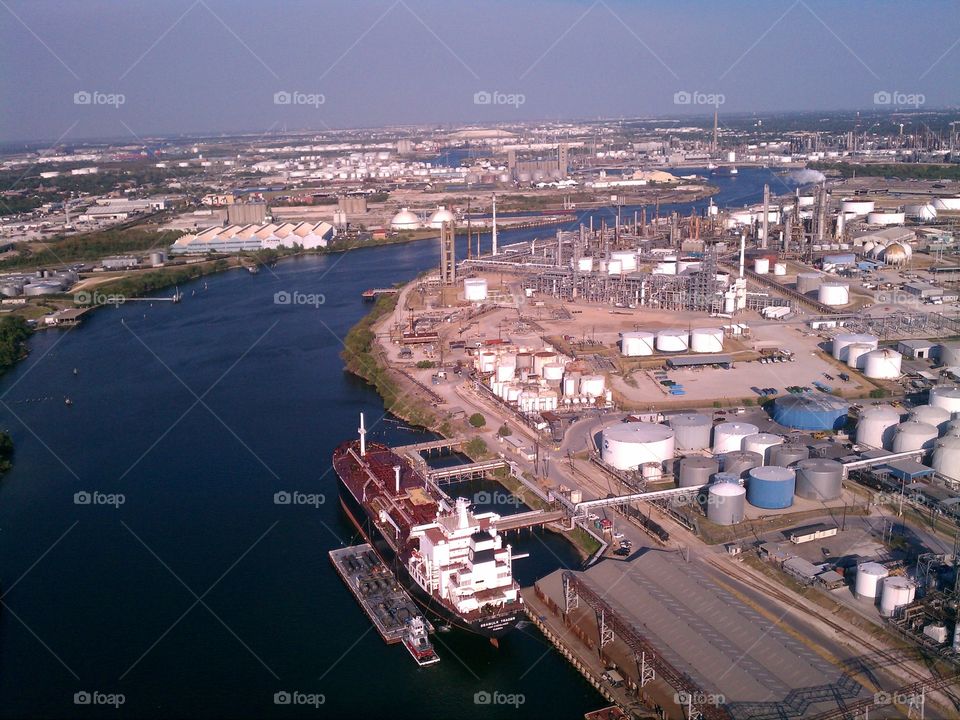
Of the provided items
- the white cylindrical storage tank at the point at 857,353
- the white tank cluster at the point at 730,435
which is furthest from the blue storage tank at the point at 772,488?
the white cylindrical storage tank at the point at 857,353

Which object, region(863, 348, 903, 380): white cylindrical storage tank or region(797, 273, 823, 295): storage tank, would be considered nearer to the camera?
region(863, 348, 903, 380): white cylindrical storage tank

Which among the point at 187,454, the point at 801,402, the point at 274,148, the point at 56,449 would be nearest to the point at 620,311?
the point at 801,402

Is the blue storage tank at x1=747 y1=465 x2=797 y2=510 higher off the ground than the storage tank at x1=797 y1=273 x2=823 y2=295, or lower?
lower

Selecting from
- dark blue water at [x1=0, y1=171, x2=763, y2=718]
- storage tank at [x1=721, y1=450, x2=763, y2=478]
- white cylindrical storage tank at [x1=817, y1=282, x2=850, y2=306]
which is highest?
white cylindrical storage tank at [x1=817, y1=282, x2=850, y2=306]

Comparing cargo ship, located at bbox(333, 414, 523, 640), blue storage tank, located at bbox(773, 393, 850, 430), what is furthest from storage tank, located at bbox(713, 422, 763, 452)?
cargo ship, located at bbox(333, 414, 523, 640)

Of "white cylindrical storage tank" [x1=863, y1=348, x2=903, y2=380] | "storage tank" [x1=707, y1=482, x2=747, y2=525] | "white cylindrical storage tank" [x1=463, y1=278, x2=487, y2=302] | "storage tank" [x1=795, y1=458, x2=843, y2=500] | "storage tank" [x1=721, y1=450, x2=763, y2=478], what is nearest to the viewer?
"storage tank" [x1=707, y1=482, x2=747, y2=525]

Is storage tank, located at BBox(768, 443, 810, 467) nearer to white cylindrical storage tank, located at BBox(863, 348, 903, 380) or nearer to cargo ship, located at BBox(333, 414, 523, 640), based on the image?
cargo ship, located at BBox(333, 414, 523, 640)
